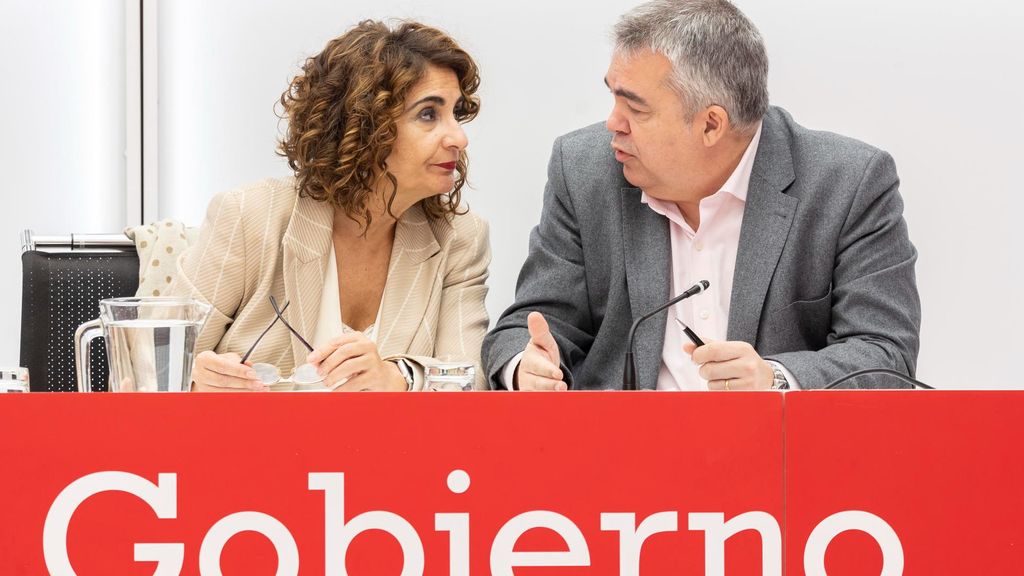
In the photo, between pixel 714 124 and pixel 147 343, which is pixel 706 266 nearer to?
pixel 714 124

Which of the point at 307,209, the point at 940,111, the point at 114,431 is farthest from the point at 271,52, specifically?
the point at 114,431

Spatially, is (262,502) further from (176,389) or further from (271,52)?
(271,52)

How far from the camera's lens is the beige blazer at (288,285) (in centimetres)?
186

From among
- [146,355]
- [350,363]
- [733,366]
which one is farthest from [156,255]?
[733,366]

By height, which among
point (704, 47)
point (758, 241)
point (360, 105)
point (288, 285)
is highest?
point (704, 47)

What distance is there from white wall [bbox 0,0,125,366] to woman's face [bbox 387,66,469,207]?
98cm

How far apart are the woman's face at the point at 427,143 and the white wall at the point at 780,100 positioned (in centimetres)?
54

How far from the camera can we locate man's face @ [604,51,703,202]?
5.82 ft

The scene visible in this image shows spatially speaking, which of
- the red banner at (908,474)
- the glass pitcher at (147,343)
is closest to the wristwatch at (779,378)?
the red banner at (908,474)

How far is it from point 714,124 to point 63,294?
3.92 ft

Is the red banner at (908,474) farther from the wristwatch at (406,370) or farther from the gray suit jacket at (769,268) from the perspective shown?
the wristwatch at (406,370)

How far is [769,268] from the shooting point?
1.74m

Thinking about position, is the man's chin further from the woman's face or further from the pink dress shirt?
the woman's face

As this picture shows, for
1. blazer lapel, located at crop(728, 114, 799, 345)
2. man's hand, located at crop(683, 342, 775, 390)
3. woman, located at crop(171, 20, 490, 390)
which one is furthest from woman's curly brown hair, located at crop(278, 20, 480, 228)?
man's hand, located at crop(683, 342, 775, 390)
